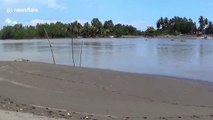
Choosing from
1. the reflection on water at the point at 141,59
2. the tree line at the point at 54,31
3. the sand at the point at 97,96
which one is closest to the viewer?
the sand at the point at 97,96

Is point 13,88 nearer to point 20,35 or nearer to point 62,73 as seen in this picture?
point 62,73

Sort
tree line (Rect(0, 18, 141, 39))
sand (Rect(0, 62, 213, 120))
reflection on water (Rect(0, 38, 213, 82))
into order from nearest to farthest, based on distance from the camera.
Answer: sand (Rect(0, 62, 213, 120)) → reflection on water (Rect(0, 38, 213, 82)) → tree line (Rect(0, 18, 141, 39))

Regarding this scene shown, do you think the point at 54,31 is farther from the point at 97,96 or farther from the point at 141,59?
the point at 97,96

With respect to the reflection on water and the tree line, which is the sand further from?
the tree line

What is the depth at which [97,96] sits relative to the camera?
14156mm

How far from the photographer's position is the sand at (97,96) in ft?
35.5

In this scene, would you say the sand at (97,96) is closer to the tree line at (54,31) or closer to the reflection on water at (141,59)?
the reflection on water at (141,59)

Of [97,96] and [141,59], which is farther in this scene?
[141,59]

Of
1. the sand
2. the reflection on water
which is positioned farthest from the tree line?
the sand

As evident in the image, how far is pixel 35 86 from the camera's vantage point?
1572 cm

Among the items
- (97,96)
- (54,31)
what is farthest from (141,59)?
(54,31)

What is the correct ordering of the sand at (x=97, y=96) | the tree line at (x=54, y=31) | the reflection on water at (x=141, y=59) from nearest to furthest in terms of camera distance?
the sand at (x=97, y=96)
the reflection on water at (x=141, y=59)
the tree line at (x=54, y=31)

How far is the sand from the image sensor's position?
10.8 meters

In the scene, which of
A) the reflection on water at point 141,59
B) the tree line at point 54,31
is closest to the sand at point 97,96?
the reflection on water at point 141,59
